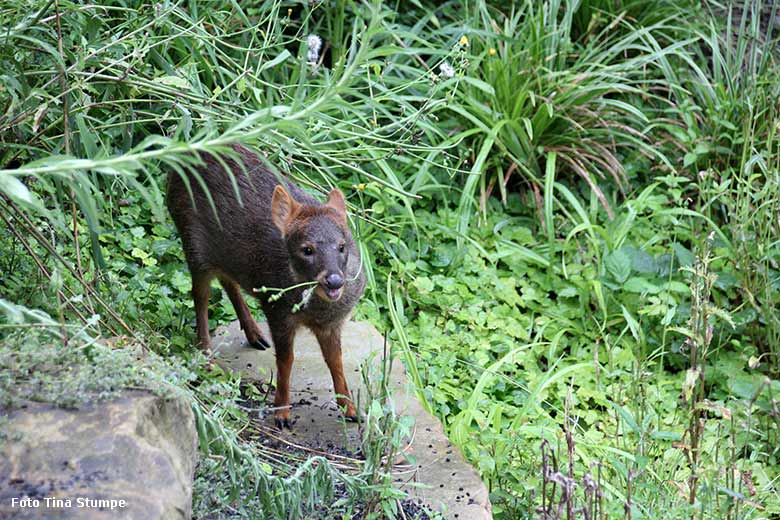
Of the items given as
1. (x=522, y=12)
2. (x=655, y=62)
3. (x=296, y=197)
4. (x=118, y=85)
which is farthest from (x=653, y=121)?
(x=118, y=85)

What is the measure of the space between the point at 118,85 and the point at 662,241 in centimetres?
397

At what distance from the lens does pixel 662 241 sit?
22.0 feet

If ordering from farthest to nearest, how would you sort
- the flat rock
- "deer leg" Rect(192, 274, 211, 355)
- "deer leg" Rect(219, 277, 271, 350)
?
"deer leg" Rect(219, 277, 271, 350)
"deer leg" Rect(192, 274, 211, 355)
the flat rock

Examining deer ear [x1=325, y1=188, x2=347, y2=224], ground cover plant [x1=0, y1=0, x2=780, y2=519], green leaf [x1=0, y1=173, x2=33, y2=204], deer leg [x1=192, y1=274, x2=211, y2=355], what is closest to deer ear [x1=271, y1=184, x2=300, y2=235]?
deer ear [x1=325, y1=188, x2=347, y2=224]

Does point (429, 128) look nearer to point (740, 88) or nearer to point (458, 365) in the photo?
point (458, 365)

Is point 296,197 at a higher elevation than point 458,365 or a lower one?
higher

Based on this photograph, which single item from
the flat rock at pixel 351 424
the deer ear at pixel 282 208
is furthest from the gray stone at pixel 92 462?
the deer ear at pixel 282 208

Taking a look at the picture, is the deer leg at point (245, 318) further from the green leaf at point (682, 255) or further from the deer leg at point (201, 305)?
the green leaf at point (682, 255)

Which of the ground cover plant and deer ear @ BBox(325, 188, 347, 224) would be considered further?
deer ear @ BBox(325, 188, 347, 224)

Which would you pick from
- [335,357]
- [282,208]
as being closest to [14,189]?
[282,208]

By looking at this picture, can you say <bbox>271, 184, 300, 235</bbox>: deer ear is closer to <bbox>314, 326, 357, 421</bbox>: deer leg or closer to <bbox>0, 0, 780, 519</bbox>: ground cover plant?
<bbox>0, 0, 780, 519</bbox>: ground cover plant

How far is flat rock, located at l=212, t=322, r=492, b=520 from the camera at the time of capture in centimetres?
389

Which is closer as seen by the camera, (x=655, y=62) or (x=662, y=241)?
(x=662, y=241)

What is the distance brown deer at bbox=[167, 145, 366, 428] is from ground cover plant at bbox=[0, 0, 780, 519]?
0.22 meters
